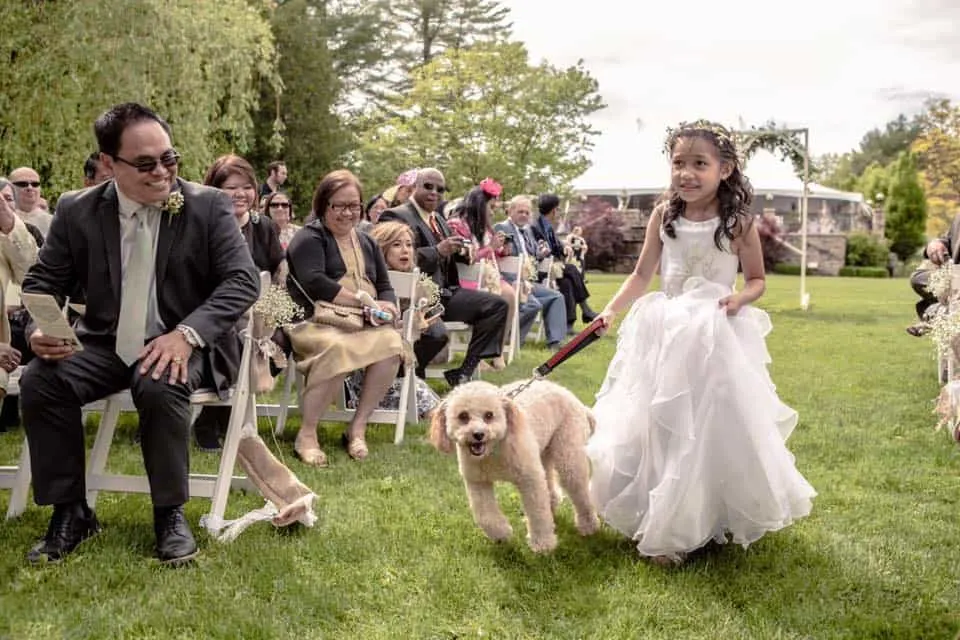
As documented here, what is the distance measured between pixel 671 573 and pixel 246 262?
264cm

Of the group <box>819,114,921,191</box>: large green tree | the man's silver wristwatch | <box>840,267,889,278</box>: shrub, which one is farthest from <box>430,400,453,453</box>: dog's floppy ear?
<box>819,114,921,191</box>: large green tree

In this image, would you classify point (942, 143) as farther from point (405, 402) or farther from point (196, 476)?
point (196, 476)

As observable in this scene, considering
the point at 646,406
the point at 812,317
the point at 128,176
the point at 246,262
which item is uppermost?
the point at 128,176

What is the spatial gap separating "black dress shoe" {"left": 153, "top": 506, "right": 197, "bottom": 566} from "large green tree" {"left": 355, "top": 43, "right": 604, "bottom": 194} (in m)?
28.2

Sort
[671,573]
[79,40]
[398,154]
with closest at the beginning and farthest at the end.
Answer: [671,573]
[79,40]
[398,154]

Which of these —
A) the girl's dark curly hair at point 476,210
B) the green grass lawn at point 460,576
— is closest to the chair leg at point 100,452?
the green grass lawn at point 460,576

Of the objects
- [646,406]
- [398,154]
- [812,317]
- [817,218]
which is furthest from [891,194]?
[646,406]

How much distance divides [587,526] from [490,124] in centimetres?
2835

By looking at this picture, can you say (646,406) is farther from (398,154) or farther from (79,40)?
(398,154)

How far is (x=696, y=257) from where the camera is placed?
15.4ft

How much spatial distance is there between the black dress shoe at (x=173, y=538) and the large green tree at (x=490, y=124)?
2824cm

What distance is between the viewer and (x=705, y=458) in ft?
14.1

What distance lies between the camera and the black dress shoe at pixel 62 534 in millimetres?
4348

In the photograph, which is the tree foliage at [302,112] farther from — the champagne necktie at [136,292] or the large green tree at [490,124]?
the champagne necktie at [136,292]
